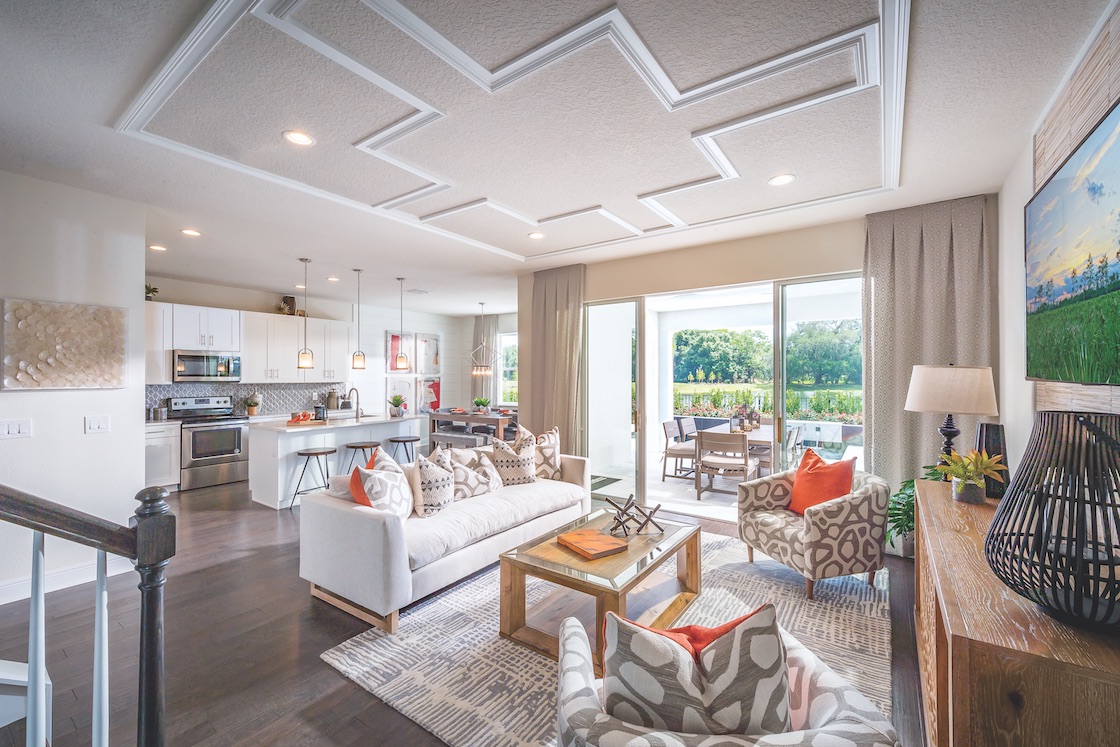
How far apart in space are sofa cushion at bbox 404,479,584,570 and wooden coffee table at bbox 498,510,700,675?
19.5 inches

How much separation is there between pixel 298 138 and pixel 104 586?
2.22 m

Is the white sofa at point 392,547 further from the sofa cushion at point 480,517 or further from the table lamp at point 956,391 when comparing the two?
the table lamp at point 956,391

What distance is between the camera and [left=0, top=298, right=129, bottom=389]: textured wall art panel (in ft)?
9.68

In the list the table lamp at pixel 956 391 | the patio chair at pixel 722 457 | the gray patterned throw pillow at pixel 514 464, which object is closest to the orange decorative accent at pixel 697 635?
the table lamp at pixel 956 391

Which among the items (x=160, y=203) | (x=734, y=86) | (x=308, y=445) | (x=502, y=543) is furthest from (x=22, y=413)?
(x=734, y=86)

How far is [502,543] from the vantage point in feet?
11.3

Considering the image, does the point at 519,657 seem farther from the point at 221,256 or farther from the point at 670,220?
the point at 221,256

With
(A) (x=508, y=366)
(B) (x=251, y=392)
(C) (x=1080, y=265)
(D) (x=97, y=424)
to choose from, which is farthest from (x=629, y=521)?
(A) (x=508, y=366)

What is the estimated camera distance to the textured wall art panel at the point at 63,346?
116 inches

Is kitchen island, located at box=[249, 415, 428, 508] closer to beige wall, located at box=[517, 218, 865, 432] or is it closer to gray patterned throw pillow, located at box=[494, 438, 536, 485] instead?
beige wall, located at box=[517, 218, 865, 432]

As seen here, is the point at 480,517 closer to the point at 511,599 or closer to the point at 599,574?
the point at 511,599

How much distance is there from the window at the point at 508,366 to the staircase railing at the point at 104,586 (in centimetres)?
863

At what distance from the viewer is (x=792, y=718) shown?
3.93ft

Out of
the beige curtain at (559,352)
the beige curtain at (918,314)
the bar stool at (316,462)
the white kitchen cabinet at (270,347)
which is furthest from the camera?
the white kitchen cabinet at (270,347)
